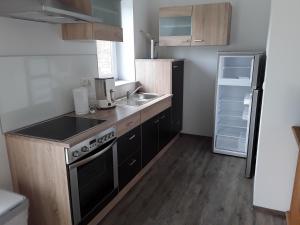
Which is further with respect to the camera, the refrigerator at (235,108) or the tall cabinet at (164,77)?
the tall cabinet at (164,77)

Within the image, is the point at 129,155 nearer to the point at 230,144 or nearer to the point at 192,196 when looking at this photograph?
the point at 192,196

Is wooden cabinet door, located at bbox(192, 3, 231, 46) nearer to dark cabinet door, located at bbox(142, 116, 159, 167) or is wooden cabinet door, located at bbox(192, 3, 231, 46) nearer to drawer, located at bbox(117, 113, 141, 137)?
dark cabinet door, located at bbox(142, 116, 159, 167)

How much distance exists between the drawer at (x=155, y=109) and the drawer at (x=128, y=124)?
127 mm

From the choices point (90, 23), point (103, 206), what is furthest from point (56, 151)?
point (90, 23)

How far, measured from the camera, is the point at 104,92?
264cm

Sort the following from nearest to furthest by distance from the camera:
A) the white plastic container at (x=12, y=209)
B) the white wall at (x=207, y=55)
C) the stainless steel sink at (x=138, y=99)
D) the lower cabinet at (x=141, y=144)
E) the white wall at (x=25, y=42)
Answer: the white plastic container at (x=12, y=209) → the white wall at (x=25, y=42) → the lower cabinet at (x=141, y=144) → the stainless steel sink at (x=138, y=99) → the white wall at (x=207, y=55)

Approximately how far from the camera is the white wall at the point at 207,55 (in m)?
3.41

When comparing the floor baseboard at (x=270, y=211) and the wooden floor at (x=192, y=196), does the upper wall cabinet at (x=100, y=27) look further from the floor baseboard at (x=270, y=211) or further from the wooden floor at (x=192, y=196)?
the floor baseboard at (x=270, y=211)

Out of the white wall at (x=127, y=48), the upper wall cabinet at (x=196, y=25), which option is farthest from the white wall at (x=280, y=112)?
the white wall at (x=127, y=48)

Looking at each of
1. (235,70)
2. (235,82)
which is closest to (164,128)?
(235,82)

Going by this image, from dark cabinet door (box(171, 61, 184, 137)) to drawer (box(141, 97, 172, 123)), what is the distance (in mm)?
244

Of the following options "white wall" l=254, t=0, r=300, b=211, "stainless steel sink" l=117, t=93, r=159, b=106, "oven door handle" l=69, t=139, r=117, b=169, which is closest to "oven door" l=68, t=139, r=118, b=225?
"oven door handle" l=69, t=139, r=117, b=169

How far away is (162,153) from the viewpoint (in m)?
3.51

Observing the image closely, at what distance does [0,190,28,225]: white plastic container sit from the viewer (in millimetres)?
1426
